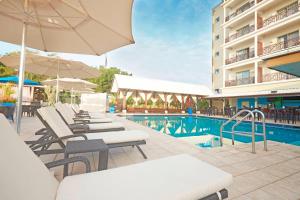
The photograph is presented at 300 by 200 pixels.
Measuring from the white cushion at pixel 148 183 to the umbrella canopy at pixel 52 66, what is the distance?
5774 mm

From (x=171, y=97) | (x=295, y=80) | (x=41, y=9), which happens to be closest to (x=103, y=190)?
(x=41, y=9)

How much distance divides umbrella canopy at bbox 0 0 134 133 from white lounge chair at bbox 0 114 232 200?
194cm

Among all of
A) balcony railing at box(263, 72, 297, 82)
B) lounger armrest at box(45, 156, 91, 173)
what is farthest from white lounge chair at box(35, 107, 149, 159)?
balcony railing at box(263, 72, 297, 82)

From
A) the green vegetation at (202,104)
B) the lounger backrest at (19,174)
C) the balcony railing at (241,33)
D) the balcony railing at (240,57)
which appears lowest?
the lounger backrest at (19,174)

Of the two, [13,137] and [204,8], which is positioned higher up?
[204,8]

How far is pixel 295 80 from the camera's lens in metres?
14.9

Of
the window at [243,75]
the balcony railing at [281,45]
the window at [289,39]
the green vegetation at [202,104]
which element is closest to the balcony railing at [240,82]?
the window at [243,75]

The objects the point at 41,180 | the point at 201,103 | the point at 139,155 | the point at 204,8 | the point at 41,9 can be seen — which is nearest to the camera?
the point at 41,180

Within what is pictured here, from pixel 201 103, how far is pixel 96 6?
988 inches

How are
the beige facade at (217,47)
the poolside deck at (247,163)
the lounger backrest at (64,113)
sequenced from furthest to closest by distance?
1. the beige facade at (217,47)
2. the lounger backrest at (64,113)
3. the poolside deck at (247,163)

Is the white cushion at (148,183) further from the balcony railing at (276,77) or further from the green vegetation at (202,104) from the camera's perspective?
the green vegetation at (202,104)

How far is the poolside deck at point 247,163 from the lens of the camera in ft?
7.35

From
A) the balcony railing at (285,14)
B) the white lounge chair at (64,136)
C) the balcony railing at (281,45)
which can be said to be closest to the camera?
the white lounge chair at (64,136)

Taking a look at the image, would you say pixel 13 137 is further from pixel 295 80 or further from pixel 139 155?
pixel 295 80
